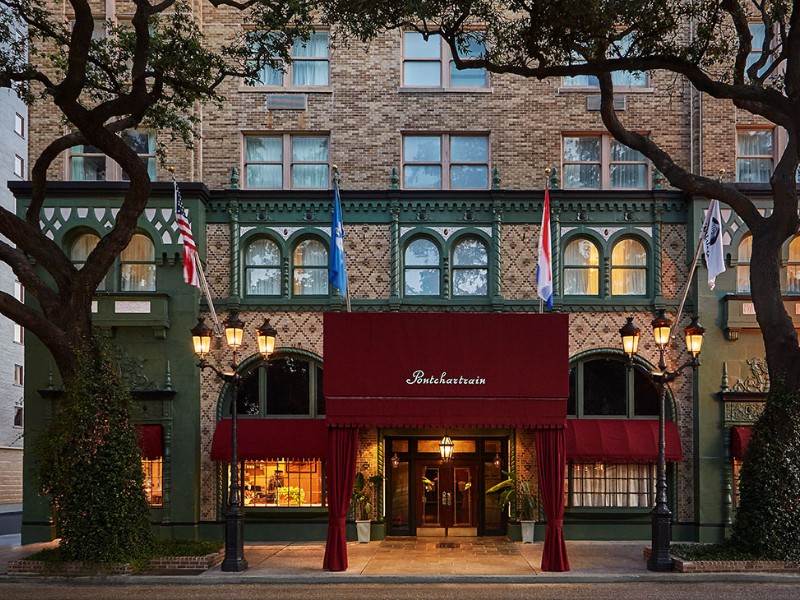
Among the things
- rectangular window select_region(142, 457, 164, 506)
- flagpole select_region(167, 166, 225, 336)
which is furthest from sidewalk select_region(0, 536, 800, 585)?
flagpole select_region(167, 166, 225, 336)

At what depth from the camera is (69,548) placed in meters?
17.6

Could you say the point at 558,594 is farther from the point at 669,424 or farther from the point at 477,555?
the point at 669,424

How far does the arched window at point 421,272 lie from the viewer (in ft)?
76.0

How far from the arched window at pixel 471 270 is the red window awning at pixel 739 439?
293 inches

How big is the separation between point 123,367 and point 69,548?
587cm

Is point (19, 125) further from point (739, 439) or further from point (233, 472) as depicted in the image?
point (739, 439)

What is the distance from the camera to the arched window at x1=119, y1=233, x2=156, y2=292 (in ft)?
75.0

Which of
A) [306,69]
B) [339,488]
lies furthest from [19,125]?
[339,488]

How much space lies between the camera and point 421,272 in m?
23.2

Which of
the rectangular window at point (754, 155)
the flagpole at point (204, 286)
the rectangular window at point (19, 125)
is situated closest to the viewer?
the flagpole at point (204, 286)

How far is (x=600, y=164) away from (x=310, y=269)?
8589 mm

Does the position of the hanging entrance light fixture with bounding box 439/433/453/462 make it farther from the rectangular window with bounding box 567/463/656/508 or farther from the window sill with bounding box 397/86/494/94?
the window sill with bounding box 397/86/494/94

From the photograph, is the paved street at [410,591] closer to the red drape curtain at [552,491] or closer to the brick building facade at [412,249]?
the red drape curtain at [552,491]

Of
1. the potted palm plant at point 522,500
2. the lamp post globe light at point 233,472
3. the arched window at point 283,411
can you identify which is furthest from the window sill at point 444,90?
the potted palm plant at point 522,500
